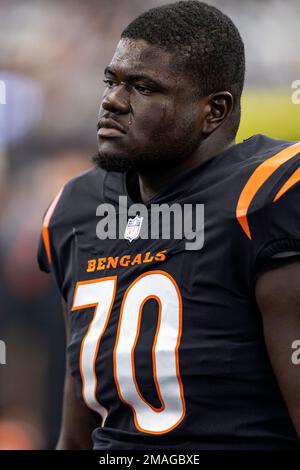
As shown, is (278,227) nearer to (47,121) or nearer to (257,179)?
(257,179)

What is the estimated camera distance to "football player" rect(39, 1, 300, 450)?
Result: 146 centimetres

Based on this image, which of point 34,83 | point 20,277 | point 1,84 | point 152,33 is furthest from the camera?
point 34,83

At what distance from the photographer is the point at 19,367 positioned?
381 centimetres

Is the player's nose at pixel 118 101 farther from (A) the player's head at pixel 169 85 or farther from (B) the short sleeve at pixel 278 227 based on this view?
(B) the short sleeve at pixel 278 227

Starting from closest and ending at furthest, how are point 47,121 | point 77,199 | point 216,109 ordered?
point 216,109 < point 77,199 < point 47,121

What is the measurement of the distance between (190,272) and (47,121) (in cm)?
284

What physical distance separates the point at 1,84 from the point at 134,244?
263 centimetres

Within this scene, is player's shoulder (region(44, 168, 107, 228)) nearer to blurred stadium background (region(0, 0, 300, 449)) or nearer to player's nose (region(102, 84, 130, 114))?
player's nose (region(102, 84, 130, 114))

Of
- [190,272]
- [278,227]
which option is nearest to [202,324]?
[190,272]

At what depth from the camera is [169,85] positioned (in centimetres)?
158

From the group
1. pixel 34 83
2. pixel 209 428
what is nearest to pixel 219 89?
pixel 209 428

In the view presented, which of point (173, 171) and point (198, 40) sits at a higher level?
point (198, 40)

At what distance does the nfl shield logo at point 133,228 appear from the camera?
1.68m

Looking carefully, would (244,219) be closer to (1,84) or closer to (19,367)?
(19,367)
